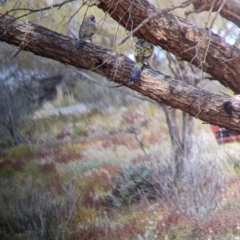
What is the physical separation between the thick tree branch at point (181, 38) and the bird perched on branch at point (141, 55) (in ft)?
0.74

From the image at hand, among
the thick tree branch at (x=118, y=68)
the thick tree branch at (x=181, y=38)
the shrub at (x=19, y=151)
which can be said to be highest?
the thick tree branch at (x=181, y=38)

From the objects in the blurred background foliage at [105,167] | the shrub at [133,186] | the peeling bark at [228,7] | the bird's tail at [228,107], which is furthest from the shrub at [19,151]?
the bird's tail at [228,107]

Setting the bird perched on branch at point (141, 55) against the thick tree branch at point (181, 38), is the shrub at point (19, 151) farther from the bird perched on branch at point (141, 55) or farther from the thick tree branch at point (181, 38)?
the thick tree branch at point (181, 38)

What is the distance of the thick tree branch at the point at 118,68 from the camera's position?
6.02 m

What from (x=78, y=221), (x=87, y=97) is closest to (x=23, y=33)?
(x=78, y=221)

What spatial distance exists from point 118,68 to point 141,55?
0.54 m

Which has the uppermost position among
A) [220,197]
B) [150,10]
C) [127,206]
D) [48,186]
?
[150,10]

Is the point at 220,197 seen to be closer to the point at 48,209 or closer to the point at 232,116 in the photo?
the point at 48,209

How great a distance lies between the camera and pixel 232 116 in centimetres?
592

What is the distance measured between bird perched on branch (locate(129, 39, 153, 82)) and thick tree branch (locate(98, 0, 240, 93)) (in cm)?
22

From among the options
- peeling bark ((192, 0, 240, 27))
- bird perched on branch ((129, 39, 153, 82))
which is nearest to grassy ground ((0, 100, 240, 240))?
bird perched on branch ((129, 39, 153, 82))

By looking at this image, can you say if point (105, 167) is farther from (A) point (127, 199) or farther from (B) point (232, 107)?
(B) point (232, 107)

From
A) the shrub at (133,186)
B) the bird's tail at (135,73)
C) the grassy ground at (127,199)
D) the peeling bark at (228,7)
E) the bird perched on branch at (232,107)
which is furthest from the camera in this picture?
the shrub at (133,186)

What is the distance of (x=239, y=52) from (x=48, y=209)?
5.30 m
